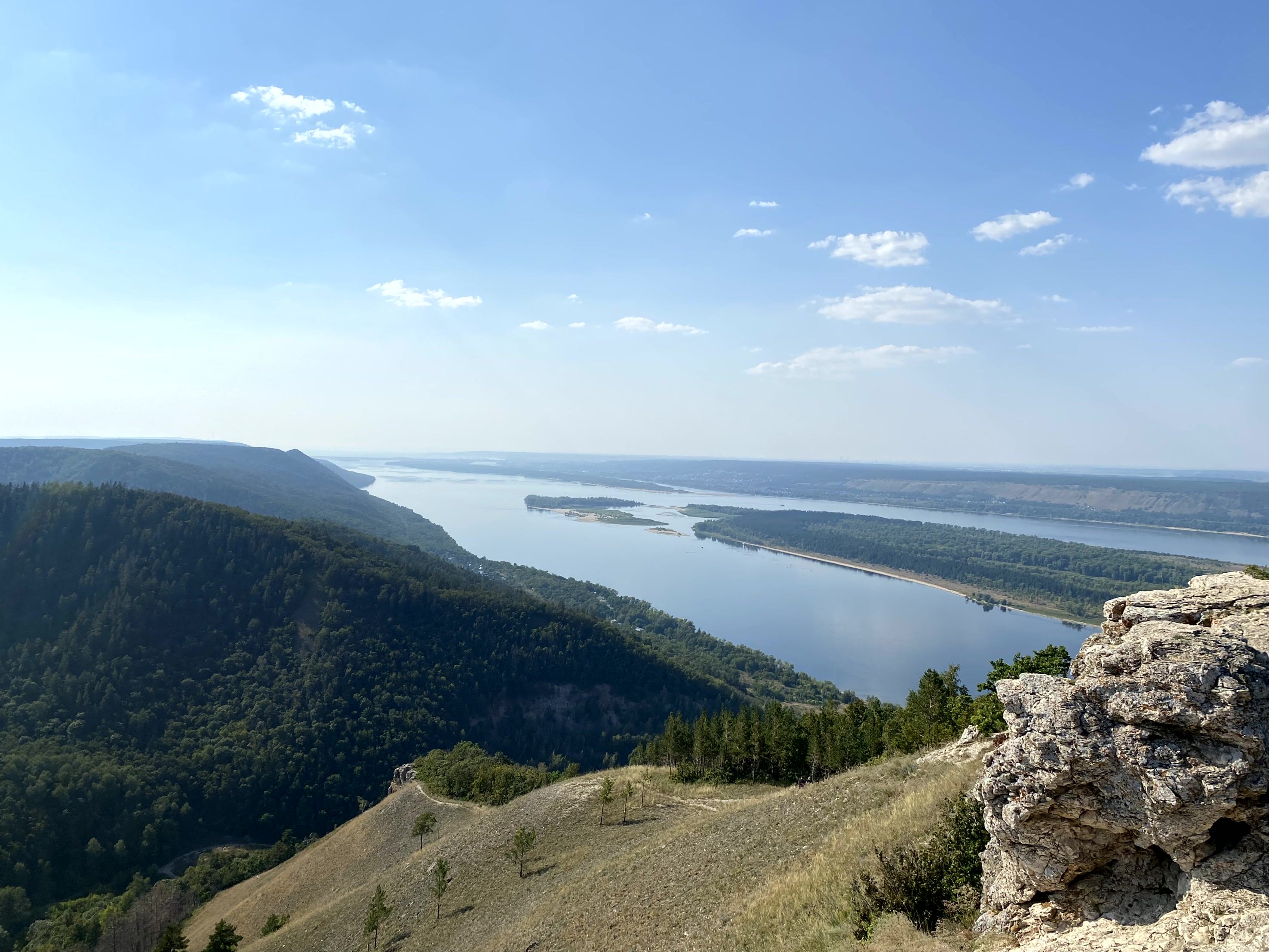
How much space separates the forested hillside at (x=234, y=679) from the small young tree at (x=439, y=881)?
48.3 m

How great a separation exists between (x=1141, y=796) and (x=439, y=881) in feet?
88.4

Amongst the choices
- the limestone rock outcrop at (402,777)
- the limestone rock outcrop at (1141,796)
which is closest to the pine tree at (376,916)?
the limestone rock outcrop at (1141,796)

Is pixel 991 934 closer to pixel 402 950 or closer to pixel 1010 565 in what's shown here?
pixel 402 950

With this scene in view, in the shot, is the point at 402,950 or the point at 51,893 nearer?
the point at 402,950

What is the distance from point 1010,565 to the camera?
582 feet

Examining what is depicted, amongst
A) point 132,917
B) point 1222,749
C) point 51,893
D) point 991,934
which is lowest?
point 51,893

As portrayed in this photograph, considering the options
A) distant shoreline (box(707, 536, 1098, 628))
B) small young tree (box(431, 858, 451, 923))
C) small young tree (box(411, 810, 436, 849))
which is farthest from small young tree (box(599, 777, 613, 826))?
distant shoreline (box(707, 536, 1098, 628))

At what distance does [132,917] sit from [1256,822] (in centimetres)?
5808

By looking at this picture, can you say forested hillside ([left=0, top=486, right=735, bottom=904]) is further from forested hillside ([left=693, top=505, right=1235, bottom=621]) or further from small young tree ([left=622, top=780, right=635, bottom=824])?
forested hillside ([left=693, top=505, right=1235, bottom=621])

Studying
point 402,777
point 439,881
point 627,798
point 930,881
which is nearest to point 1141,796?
point 930,881

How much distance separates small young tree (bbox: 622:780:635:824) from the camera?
30.3 m

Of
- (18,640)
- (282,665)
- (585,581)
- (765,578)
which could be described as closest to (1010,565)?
(765,578)

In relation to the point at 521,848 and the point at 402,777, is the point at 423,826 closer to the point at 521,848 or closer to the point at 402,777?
the point at 521,848

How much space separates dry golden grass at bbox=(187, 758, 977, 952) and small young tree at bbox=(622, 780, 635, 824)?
0.49 m
